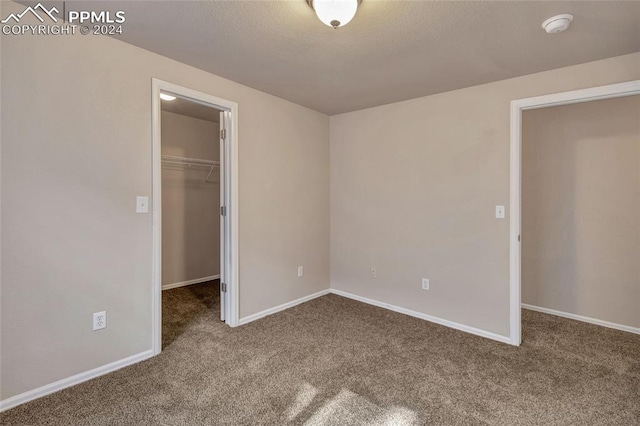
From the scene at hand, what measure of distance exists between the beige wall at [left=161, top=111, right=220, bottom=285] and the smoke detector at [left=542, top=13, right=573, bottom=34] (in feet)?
13.8

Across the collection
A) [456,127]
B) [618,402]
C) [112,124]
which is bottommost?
→ [618,402]

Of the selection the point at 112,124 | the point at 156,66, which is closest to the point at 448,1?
the point at 156,66

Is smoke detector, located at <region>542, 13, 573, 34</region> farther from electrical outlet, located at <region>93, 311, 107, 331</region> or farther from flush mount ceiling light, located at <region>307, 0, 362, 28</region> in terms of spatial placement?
electrical outlet, located at <region>93, 311, 107, 331</region>

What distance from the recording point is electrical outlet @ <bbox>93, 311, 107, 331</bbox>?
2178 mm

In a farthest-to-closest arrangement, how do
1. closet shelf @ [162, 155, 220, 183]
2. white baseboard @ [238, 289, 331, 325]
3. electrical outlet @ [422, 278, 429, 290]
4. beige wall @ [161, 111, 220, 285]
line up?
1. beige wall @ [161, 111, 220, 285]
2. closet shelf @ [162, 155, 220, 183]
3. electrical outlet @ [422, 278, 429, 290]
4. white baseboard @ [238, 289, 331, 325]

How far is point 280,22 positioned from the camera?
1.96 metres

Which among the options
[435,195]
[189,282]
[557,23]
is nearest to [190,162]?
[189,282]

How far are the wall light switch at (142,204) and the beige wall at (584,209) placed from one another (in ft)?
12.8

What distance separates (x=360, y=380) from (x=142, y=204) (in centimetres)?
203

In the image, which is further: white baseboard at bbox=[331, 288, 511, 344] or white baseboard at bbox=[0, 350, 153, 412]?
white baseboard at bbox=[331, 288, 511, 344]

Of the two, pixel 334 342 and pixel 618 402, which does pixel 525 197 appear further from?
pixel 334 342

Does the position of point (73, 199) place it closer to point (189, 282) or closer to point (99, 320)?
point (99, 320)

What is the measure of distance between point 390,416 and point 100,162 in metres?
2.45

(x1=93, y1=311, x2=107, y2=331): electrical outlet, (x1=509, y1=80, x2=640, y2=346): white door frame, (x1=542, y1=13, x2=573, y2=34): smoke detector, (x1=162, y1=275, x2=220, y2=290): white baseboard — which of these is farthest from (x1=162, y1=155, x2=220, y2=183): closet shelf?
(x1=542, y1=13, x2=573, y2=34): smoke detector
